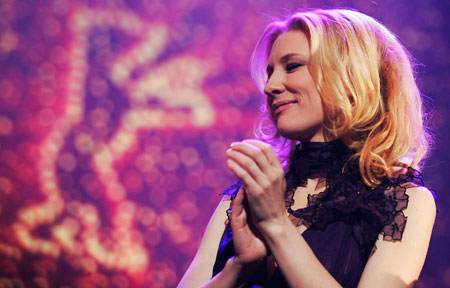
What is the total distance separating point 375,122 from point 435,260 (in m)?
1.00

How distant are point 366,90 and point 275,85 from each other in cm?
23

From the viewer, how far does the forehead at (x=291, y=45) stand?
1.26m

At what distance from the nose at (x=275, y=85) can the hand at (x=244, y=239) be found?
33cm

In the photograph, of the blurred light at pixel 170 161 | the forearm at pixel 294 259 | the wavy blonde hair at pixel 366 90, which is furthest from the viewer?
the blurred light at pixel 170 161

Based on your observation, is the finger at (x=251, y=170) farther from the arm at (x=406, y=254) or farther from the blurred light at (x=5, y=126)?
the blurred light at (x=5, y=126)

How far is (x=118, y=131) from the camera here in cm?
231

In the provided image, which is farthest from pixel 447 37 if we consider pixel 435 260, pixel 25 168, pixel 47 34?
pixel 25 168

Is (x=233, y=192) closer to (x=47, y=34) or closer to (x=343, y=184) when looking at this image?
(x=343, y=184)

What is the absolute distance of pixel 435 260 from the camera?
1.96 metres

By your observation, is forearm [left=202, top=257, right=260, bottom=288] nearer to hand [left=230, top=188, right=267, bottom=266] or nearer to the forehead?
hand [left=230, top=188, right=267, bottom=266]

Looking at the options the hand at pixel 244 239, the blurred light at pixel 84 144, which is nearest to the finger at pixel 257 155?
the hand at pixel 244 239

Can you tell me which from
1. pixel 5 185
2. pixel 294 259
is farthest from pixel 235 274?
pixel 5 185

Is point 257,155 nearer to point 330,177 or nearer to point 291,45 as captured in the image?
point 330,177

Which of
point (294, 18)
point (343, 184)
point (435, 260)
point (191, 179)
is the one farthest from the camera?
point (191, 179)
